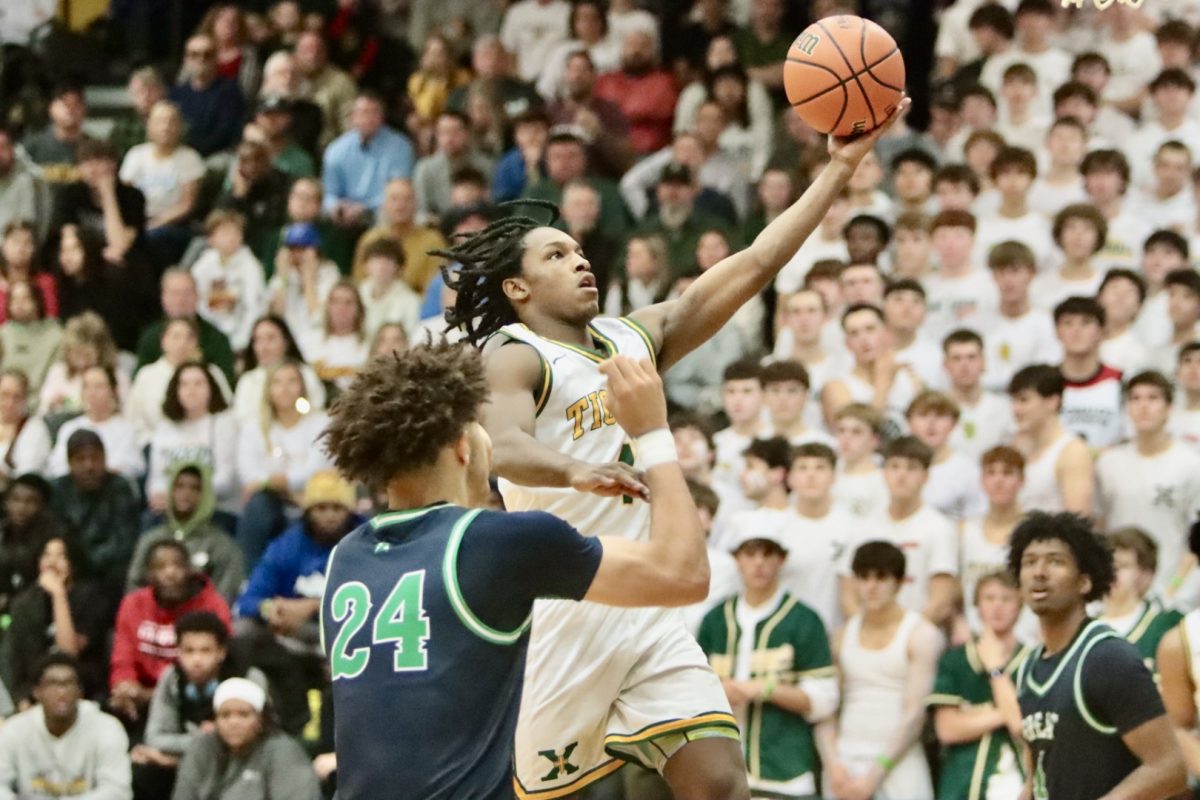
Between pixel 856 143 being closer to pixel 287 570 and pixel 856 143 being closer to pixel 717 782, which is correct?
pixel 717 782

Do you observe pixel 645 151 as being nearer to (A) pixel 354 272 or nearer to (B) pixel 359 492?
(A) pixel 354 272

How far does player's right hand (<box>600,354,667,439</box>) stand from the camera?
179 inches

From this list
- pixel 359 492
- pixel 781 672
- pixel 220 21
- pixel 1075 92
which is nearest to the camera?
pixel 781 672

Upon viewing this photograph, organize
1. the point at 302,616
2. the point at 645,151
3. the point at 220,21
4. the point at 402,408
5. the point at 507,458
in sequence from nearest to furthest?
the point at 402,408, the point at 507,458, the point at 302,616, the point at 645,151, the point at 220,21

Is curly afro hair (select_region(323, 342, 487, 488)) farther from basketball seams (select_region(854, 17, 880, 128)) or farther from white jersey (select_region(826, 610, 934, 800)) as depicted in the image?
white jersey (select_region(826, 610, 934, 800))

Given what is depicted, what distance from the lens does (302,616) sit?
10148mm

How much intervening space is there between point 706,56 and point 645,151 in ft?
3.24

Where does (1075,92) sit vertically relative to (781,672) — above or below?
above

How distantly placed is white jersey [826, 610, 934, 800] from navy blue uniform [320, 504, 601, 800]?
4.97 m

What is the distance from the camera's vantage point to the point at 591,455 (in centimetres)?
598

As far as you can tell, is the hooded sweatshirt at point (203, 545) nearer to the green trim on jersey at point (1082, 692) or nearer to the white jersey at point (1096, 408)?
the white jersey at point (1096, 408)

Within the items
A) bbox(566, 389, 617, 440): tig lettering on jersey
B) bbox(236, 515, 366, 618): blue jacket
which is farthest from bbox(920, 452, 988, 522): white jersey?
bbox(566, 389, 617, 440): tig lettering on jersey

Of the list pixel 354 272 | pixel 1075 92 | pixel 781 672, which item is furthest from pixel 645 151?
pixel 781 672

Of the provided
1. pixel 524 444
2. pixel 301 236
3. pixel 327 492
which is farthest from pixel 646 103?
pixel 524 444
